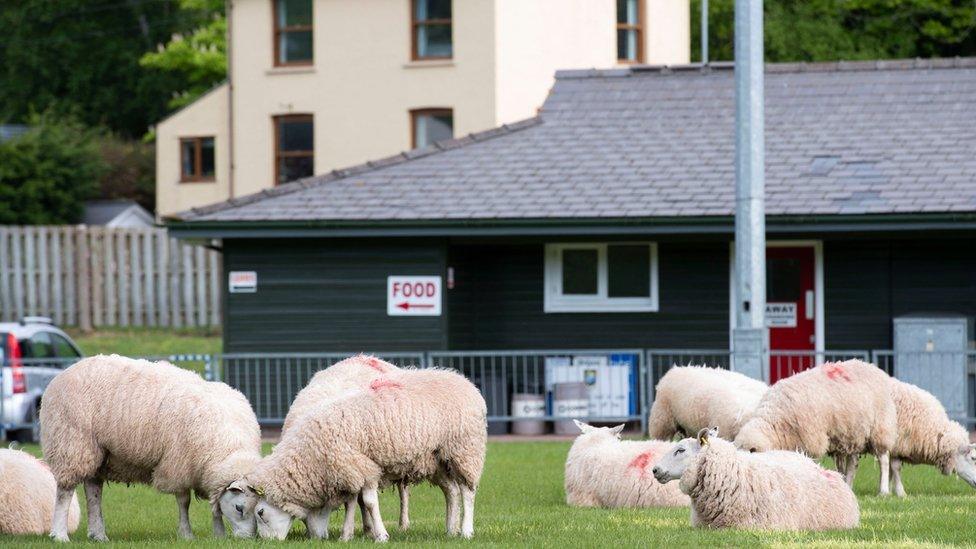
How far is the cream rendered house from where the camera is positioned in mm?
34438

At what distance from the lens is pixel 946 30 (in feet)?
136

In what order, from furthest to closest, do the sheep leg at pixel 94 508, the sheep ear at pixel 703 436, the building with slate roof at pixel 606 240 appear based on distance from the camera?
the building with slate roof at pixel 606 240, the sheep leg at pixel 94 508, the sheep ear at pixel 703 436

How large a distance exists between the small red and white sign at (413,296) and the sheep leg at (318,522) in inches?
433

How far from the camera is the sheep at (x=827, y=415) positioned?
1377 cm

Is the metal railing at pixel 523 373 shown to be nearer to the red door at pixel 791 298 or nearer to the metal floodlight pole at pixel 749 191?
the red door at pixel 791 298

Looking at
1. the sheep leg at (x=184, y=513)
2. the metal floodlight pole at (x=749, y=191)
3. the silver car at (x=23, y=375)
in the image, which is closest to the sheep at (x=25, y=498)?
the sheep leg at (x=184, y=513)

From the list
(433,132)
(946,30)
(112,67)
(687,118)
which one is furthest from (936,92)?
(112,67)

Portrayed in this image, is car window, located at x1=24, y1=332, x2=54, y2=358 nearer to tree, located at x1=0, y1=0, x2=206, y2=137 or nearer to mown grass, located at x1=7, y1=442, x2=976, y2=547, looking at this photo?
mown grass, located at x1=7, y1=442, x2=976, y2=547

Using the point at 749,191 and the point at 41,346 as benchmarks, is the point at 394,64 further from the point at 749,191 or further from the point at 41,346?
the point at 749,191

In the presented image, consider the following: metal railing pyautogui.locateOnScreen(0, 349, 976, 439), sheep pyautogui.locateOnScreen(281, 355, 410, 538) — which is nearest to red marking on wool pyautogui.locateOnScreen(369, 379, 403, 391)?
sheep pyautogui.locateOnScreen(281, 355, 410, 538)

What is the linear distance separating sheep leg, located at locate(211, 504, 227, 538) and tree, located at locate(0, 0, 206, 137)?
50.0 metres

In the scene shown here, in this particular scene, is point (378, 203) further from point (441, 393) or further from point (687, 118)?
point (441, 393)

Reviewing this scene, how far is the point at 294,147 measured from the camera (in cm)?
3631

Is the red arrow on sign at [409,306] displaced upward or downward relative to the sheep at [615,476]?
upward
